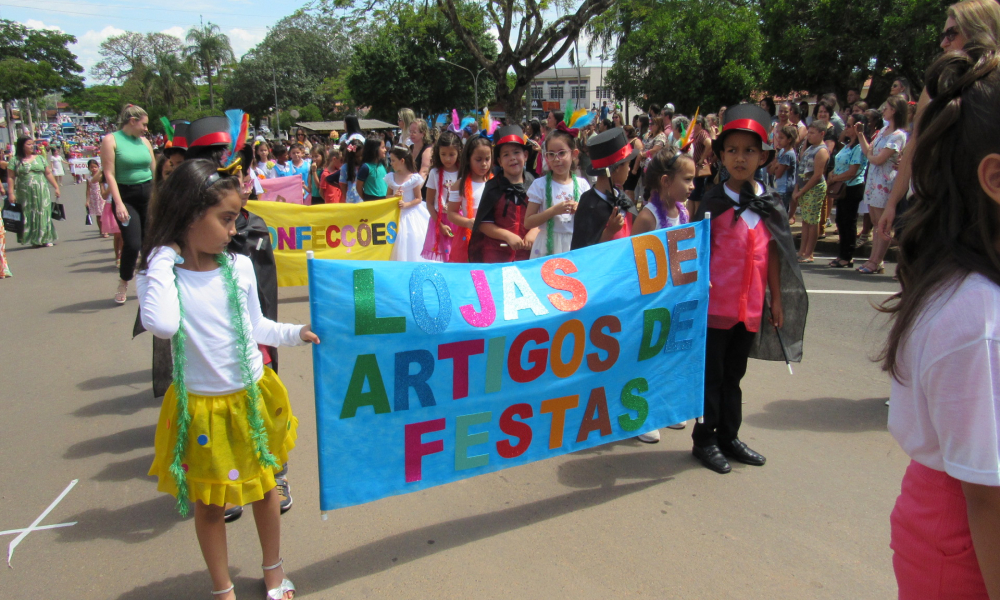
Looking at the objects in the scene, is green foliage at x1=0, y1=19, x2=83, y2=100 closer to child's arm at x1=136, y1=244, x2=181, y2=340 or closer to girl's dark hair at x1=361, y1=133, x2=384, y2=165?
girl's dark hair at x1=361, y1=133, x2=384, y2=165

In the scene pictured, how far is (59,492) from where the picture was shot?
3516mm

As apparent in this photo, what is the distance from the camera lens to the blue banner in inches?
101

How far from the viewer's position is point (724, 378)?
363 cm

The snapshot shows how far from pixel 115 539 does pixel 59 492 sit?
700 mm

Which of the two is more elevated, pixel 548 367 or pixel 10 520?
pixel 548 367

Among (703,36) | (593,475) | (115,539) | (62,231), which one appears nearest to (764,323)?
(593,475)

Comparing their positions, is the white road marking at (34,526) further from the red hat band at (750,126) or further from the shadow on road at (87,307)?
the shadow on road at (87,307)

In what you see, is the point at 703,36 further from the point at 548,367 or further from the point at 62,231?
the point at 548,367

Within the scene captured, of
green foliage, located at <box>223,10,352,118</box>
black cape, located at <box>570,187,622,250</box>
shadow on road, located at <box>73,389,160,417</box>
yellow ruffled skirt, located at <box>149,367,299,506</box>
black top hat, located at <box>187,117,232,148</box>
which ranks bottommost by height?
shadow on road, located at <box>73,389,160,417</box>

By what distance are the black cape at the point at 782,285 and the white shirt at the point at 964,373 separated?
2.36 metres

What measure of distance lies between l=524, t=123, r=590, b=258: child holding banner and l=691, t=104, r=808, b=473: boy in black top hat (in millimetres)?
956

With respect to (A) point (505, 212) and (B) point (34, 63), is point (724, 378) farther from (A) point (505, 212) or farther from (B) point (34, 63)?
(B) point (34, 63)

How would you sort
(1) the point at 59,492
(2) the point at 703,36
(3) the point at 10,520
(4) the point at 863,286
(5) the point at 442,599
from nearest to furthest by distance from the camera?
(5) the point at 442,599, (3) the point at 10,520, (1) the point at 59,492, (4) the point at 863,286, (2) the point at 703,36

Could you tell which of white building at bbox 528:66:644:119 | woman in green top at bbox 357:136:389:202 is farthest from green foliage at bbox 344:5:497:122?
woman in green top at bbox 357:136:389:202
